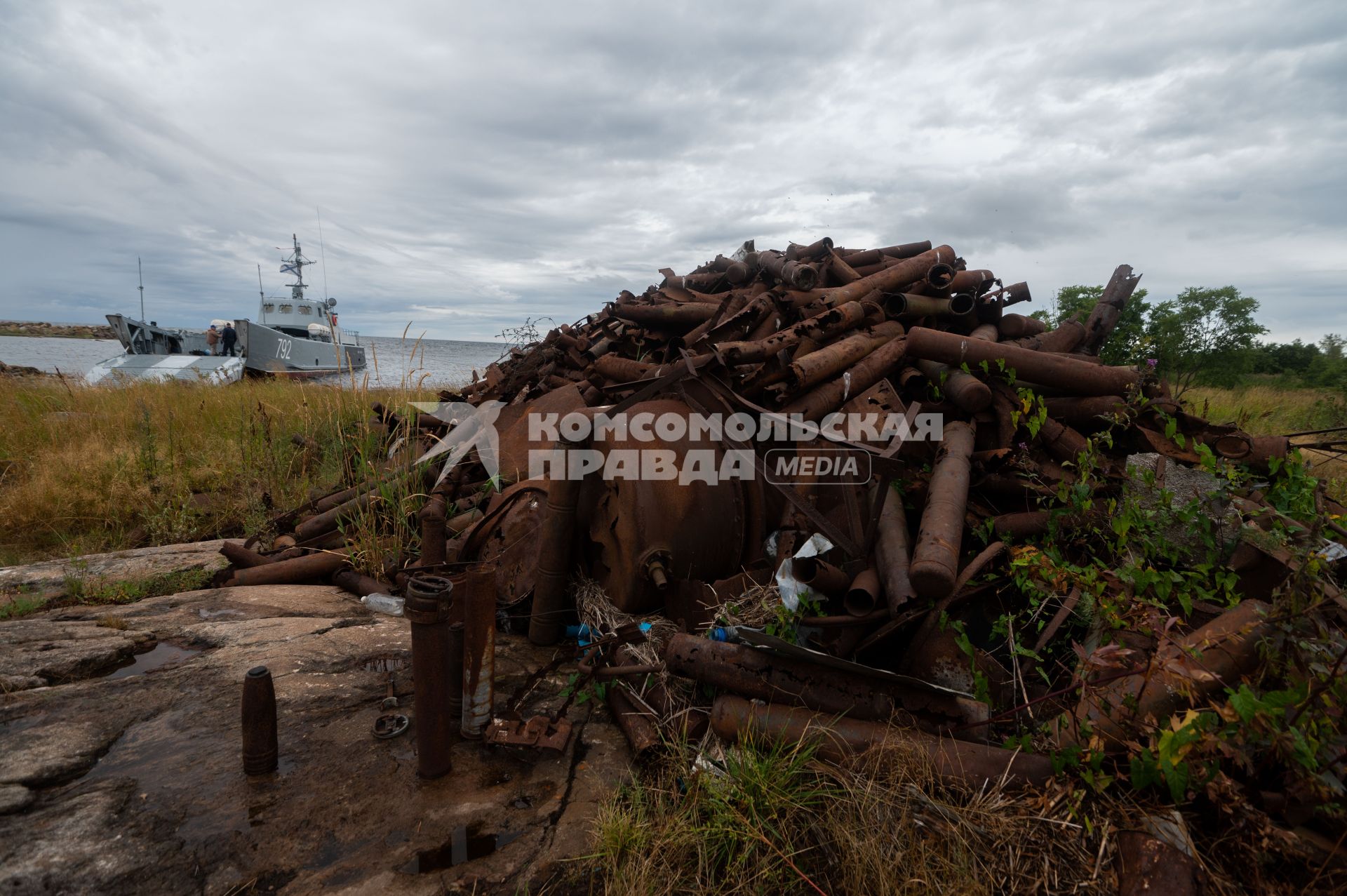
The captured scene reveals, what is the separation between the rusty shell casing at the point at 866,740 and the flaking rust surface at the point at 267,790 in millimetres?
A: 526

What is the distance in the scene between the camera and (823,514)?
11.3 ft

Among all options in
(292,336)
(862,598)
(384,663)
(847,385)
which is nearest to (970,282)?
(847,385)

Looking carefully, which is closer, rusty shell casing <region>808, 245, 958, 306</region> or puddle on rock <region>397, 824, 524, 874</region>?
puddle on rock <region>397, 824, 524, 874</region>

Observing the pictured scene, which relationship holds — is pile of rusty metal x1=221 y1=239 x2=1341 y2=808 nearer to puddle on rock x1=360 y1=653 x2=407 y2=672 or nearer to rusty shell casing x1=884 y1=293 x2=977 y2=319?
rusty shell casing x1=884 y1=293 x2=977 y2=319

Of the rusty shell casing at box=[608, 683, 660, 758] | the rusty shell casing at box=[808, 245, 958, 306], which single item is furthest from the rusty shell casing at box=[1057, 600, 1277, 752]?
the rusty shell casing at box=[808, 245, 958, 306]

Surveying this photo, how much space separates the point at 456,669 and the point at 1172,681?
265 cm

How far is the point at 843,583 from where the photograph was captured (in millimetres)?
2752

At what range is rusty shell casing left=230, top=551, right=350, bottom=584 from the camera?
14.2 ft

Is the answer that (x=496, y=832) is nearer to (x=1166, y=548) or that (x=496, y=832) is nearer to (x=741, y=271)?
(x=1166, y=548)

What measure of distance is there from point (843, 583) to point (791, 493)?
0.77 meters

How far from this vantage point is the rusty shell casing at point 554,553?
3400 millimetres

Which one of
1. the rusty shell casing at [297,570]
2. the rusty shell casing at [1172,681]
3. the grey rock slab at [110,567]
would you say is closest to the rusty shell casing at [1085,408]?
the rusty shell casing at [1172,681]

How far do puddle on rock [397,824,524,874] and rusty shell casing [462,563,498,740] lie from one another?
0.52m

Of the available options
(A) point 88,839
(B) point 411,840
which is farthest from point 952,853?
(A) point 88,839
